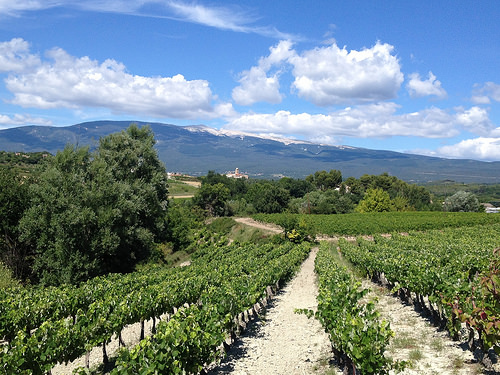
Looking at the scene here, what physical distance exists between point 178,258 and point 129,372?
128 feet

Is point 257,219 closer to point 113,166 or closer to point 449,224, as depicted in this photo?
point 449,224

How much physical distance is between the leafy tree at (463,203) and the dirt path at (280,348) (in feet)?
266

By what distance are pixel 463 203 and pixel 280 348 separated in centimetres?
8682

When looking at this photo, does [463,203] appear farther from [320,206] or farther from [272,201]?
[272,201]

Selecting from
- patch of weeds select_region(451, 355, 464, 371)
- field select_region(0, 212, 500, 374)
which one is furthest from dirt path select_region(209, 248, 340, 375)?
patch of weeds select_region(451, 355, 464, 371)

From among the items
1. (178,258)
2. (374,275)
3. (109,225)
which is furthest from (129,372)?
(178,258)

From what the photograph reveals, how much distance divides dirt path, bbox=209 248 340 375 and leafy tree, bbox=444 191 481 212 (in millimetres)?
81022

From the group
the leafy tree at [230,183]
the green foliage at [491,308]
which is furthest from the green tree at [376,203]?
the green foliage at [491,308]

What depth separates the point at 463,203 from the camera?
82.2 m

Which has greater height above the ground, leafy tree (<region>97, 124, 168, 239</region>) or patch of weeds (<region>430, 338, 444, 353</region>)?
leafy tree (<region>97, 124, 168, 239</region>)

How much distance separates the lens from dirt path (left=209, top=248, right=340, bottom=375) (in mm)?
8875

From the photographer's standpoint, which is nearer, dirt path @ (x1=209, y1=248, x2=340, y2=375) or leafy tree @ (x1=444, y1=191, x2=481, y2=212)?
dirt path @ (x1=209, y1=248, x2=340, y2=375)

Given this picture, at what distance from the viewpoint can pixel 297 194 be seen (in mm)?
109500

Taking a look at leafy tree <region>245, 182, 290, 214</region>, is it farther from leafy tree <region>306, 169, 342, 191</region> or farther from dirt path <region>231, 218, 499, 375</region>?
leafy tree <region>306, 169, 342, 191</region>
